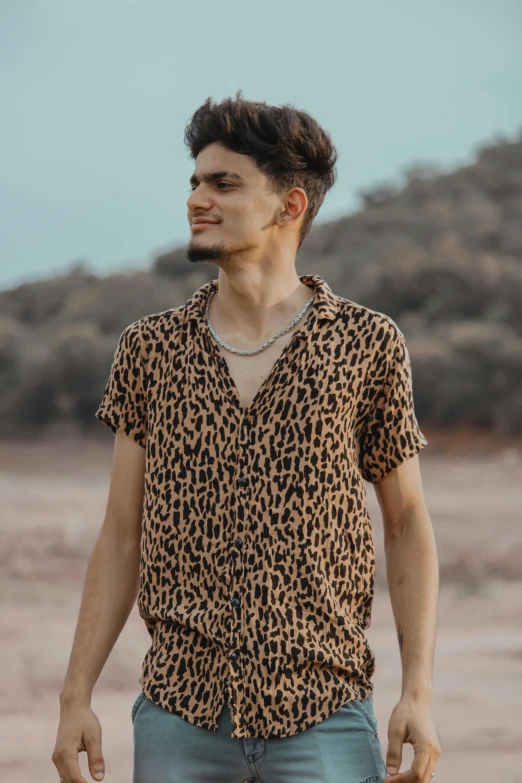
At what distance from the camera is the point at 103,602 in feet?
7.01

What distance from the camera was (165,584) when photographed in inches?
80.0

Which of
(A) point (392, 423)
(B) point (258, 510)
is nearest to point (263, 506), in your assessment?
(B) point (258, 510)

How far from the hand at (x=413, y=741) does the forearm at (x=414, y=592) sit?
54 millimetres

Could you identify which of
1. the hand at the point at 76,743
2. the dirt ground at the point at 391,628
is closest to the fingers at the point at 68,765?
the hand at the point at 76,743

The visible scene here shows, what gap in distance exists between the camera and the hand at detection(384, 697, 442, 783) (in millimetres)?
1914

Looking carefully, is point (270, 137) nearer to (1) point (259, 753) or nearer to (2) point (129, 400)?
(2) point (129, 400)

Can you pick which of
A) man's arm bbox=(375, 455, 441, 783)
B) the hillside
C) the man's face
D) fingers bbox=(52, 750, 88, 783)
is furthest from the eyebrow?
the hillside

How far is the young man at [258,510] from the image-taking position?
6.33 feet

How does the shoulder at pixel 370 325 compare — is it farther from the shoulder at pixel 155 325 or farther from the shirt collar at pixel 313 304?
the shoulder at pixel 155 325

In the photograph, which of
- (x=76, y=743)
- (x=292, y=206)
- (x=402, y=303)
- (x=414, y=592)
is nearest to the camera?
(x=76, y=743)

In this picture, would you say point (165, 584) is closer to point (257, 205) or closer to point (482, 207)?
point (257, 205)

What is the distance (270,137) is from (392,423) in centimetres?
59

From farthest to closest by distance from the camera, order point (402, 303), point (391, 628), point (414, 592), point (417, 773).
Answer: point (402, 303), point (391, 628), point (414, 592), point (417, 773)

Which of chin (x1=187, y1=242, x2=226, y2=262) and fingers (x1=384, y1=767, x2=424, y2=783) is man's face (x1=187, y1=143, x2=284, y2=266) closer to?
chin (x1=187, y1=242, x2=226, y2=262)
